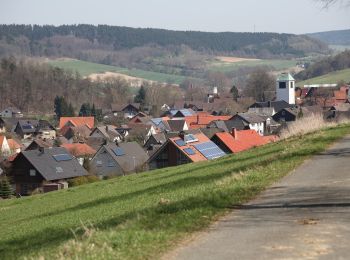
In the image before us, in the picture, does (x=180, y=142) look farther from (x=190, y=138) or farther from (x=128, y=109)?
(x=128, y=109)

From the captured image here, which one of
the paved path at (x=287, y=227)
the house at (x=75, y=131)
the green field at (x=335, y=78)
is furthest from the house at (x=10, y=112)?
the paved path at (x=287, y=227)

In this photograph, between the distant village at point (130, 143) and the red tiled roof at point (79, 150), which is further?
the red tiled roof at point (79, 150)

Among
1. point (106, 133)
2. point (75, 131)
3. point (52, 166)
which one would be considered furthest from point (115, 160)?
point (75, 131)

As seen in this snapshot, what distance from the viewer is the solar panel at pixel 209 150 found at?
1873 inches

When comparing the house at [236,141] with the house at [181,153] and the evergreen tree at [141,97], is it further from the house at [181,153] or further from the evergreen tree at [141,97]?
the evergreen tree at [141,97]

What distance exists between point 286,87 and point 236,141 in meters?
61.1

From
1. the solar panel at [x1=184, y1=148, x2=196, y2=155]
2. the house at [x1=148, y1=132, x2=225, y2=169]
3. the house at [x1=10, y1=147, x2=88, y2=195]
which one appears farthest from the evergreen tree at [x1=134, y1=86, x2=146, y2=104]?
the solar panel at [x1=184, y1=148, x2=196, y2=155]

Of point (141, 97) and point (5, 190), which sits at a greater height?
point (141, 97)

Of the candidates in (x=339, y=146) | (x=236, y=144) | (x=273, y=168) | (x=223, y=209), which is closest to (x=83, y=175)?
(x=236, y=144)

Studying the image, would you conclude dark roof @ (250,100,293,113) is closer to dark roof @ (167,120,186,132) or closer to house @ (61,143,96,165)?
dark roof @ (167,120,186,132)

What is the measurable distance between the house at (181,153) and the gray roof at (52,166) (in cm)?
596

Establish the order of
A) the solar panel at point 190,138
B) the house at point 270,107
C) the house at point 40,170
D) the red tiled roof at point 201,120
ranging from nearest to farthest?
the house at point 40,170 < the solar panel at point 190,138 < the red tiled roof at point 201,120 < the house at point 270,107

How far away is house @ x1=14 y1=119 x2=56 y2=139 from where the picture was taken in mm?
94750

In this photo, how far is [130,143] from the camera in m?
58.7
